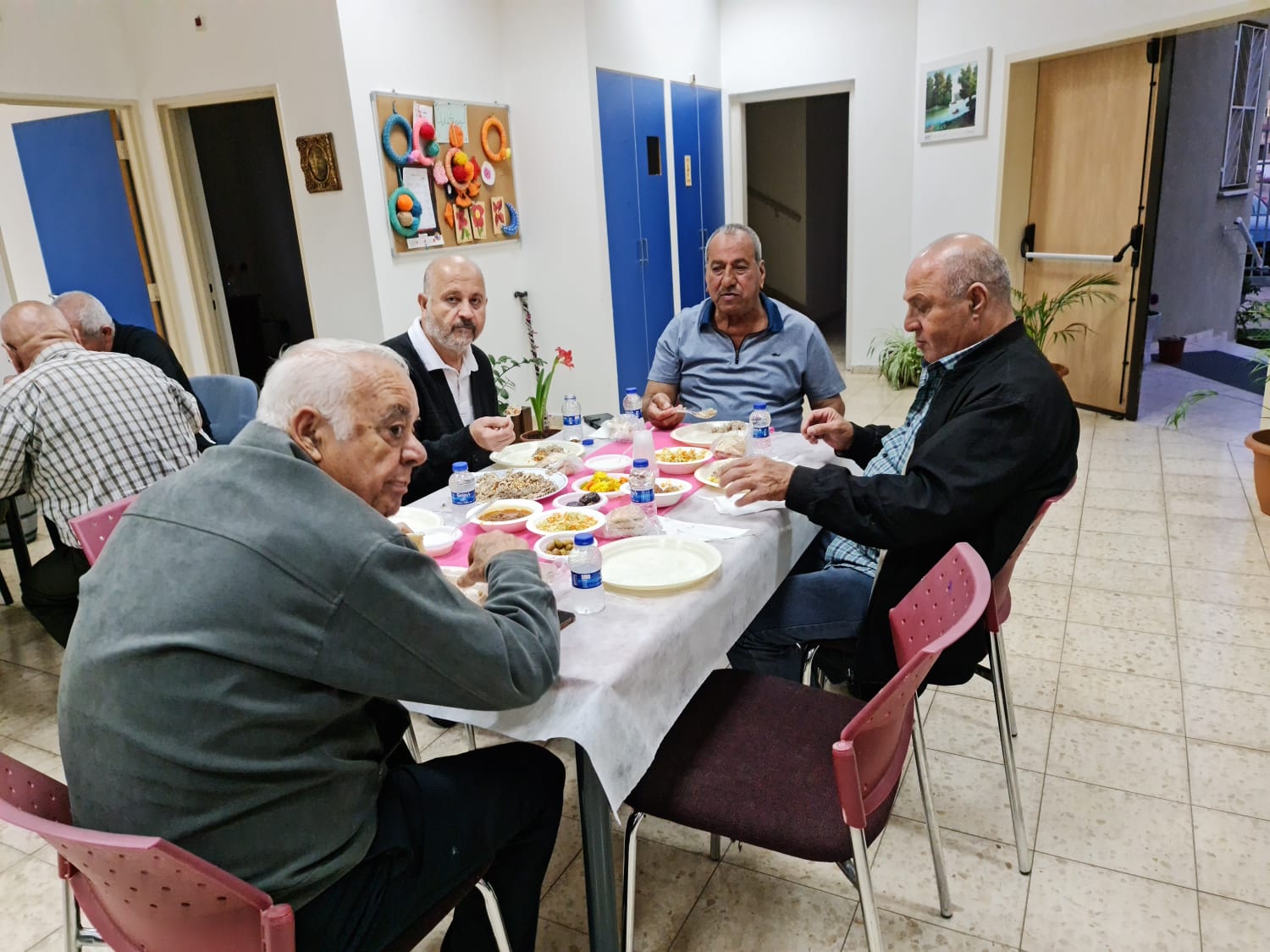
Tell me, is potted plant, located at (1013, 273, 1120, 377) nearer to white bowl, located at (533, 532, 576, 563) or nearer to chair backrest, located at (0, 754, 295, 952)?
white bowl, located at (533, 532, 576, 563)

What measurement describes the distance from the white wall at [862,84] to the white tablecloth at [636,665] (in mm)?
5475

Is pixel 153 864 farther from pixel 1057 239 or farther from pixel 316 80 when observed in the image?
pixel 1057 239

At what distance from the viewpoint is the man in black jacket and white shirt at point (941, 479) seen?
1724 millimetres

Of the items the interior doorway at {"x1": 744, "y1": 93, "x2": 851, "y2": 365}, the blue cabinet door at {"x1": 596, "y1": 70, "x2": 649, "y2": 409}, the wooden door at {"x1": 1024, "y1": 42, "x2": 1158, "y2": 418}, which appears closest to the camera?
the wooden door at {"x1": 1024, "y1": 42, "x2": 1158, "y2": 418}

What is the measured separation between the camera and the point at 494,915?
4.45ft

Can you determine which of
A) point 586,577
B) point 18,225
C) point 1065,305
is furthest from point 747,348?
point 18,225

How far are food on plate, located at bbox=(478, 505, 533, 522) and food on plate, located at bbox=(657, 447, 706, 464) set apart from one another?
18.5 inches

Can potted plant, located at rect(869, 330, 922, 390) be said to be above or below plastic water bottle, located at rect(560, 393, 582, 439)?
below

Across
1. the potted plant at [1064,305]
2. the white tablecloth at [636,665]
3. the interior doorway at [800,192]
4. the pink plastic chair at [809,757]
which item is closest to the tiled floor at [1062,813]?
the pink plastic chair at [809,757]

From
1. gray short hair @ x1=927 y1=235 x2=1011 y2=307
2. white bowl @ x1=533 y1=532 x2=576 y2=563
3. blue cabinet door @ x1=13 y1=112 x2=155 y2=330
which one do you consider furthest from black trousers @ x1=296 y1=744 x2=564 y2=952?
blue cabinet door @ x1=13 y1=112 x2=155 y2=330

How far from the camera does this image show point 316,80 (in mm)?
4070

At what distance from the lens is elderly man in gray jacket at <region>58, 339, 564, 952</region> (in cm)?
103

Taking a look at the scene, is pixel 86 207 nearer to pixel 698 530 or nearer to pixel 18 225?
pixel 18 225

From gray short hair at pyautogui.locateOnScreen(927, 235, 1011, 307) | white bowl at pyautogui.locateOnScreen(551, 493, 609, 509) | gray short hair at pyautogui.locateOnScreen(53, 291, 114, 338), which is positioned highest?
gray short hair at pyautogui.locateOnScreen(927, 235, 1011, 307)
